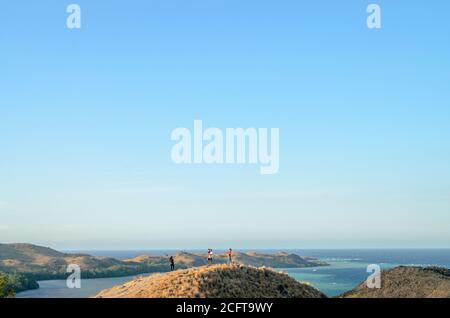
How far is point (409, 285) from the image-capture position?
229ft

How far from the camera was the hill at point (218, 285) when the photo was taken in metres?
51.8

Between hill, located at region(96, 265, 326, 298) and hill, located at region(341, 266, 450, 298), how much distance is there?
1060 cm

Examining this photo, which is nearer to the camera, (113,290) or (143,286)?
(143,286)

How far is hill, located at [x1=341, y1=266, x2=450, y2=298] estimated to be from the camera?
66688mm

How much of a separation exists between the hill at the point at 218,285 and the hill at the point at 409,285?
10.6m
